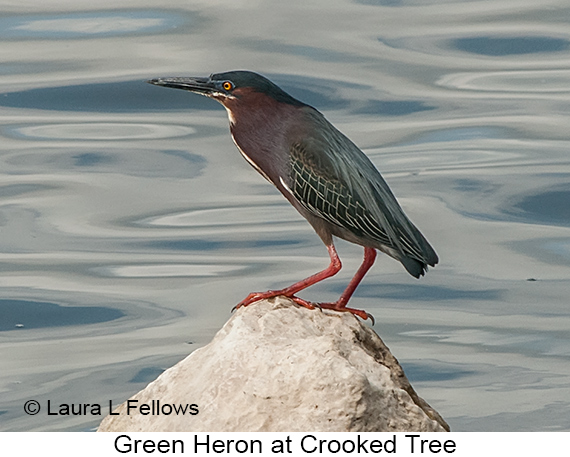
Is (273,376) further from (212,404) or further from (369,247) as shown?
(369,247)

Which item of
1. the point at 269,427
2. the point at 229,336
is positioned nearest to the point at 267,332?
the point at 229,336

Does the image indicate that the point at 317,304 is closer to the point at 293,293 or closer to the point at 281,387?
the point at 293,293

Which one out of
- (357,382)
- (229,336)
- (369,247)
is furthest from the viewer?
(369,247)

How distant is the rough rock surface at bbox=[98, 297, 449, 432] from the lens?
20.6 ft

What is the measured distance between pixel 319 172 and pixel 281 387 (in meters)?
1.76

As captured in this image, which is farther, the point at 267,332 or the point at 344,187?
the point at 344,187

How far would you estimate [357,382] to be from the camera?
20.6 ft

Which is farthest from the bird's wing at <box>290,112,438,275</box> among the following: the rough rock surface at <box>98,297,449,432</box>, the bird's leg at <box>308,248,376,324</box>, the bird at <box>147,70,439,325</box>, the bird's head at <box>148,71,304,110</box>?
the rough rock surface at <box>98,297,449,432</box>

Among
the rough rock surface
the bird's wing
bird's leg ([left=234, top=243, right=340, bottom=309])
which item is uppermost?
the bird's wing

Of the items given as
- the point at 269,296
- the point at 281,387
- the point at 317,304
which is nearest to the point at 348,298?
the point at 317,304

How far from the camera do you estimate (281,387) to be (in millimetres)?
6391

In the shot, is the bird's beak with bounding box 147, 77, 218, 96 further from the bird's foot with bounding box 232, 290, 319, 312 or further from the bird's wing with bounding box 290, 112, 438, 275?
the bird's foot with bounding box 232, 290, 319, 312

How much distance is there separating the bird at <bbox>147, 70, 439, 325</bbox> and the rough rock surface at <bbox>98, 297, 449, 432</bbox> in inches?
31.4
